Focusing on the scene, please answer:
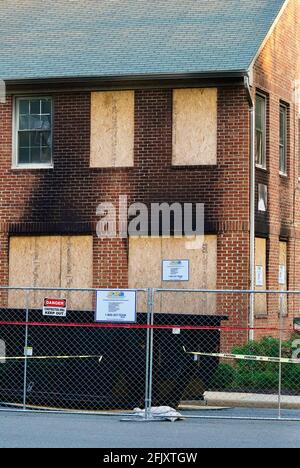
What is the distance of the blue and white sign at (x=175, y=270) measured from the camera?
25484 millimetres

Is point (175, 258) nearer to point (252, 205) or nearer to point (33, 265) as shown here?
point (252, 205)

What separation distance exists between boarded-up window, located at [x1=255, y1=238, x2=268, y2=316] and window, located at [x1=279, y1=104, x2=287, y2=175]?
7.54 feet

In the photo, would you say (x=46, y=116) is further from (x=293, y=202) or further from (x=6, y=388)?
Result: (x=6, y=388)

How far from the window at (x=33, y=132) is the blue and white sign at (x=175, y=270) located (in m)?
3.59

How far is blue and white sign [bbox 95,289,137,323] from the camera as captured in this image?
1797 centimetres

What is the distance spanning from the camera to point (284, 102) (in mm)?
28484

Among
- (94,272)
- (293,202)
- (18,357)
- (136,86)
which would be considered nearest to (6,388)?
(18,357)

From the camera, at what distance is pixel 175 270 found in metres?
25.6

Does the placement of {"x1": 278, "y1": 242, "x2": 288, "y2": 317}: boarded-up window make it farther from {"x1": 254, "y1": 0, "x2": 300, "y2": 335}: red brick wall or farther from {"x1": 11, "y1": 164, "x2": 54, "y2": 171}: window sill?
{"x1": 11, "y1": 164, "x2": 54, "y2": 171}: window sill

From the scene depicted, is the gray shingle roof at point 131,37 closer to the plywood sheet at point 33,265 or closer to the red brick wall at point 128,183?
the red brick wall at point 128,183

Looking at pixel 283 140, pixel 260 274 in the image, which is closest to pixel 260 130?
pixel 283 140

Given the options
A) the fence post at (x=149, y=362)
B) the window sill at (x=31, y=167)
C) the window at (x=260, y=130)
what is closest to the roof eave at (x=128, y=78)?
the window sill at (x=31, y=167)

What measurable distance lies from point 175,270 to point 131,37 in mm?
5665

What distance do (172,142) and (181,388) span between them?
8.81m
